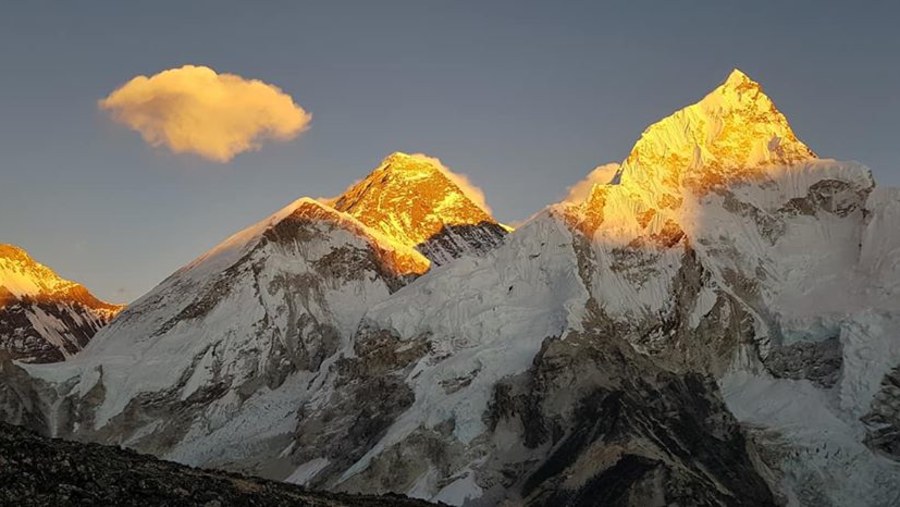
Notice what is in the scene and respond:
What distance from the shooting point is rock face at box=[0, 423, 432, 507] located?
46031 millimetres

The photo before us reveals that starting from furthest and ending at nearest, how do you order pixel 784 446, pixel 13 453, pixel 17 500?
pixel 784 446, pixel 13 453, pixel 17 500

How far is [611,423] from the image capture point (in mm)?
179125

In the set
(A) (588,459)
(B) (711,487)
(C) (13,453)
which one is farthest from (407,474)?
(C) (13,453)

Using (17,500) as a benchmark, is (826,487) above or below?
above

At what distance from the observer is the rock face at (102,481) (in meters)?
46.0

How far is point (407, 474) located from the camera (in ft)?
625

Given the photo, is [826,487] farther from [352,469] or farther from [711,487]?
[352,469]

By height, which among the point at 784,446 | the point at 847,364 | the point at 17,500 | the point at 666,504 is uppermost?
the point at 847,364

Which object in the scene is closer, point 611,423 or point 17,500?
point 17,500

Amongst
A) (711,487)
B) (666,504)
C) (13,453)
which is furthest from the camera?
(711,487)

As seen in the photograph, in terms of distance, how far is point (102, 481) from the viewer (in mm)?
49156

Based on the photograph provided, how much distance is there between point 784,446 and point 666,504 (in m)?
45.8

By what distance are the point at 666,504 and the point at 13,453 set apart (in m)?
118

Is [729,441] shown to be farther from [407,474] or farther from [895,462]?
[407,474]
